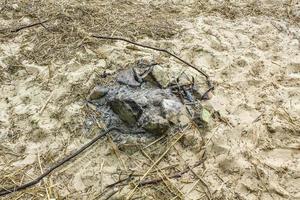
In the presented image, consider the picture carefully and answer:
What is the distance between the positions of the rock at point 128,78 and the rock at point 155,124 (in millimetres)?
309

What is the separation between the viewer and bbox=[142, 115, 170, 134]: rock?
243 cm

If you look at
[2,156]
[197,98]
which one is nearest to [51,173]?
[2,156]

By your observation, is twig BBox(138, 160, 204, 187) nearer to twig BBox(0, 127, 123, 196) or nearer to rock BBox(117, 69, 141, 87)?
twig BBox(0, 127, 123, 196)

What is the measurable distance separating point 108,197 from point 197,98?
2.84 feet

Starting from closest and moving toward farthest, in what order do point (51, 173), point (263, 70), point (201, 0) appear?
point (51, 173) → point (263, 70) → point (201, 0)

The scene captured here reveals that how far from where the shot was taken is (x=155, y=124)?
243cm

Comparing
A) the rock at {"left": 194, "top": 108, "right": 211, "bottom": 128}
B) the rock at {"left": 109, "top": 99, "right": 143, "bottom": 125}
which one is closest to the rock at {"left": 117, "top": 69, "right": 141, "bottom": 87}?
the rock at {"left": 109, "top": 99, "right": 143, "bottom": 125}

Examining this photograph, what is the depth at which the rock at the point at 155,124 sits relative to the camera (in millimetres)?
2432

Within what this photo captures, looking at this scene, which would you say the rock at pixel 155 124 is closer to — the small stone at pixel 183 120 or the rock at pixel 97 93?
the small stone at pixel 183 120

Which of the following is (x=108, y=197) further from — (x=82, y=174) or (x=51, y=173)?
(x=51, y=173)

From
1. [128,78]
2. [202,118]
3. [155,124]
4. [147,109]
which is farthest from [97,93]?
[202,118]

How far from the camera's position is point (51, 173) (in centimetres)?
235

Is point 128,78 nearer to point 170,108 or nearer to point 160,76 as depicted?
point 160,76

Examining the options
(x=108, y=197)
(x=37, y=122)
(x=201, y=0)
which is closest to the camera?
(x=108, y=197)
